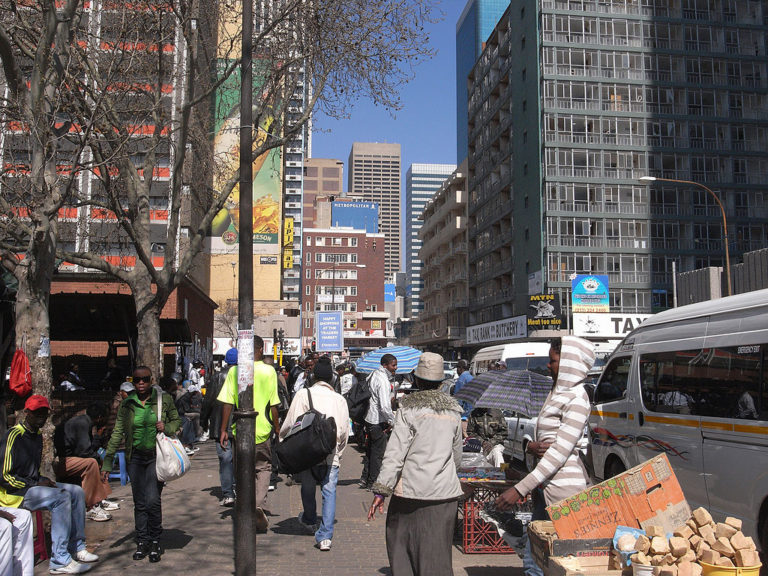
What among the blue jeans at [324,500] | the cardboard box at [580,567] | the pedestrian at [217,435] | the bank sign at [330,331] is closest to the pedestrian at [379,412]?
the pedestrian at [217,435]

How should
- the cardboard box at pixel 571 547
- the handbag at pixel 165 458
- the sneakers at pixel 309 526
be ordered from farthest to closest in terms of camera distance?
the sneakers at pixel 309 526 < the handbag at pixel 165 458 < the cardboard box at pixel 571 547

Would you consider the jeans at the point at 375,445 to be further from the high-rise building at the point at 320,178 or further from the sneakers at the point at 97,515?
the high-rise building at the point at 320,178

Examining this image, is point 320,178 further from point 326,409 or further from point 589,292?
point 326,409

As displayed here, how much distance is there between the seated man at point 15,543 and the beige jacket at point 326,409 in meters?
2.69

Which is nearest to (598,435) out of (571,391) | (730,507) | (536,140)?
(730,507)

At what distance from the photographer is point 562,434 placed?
4.82m

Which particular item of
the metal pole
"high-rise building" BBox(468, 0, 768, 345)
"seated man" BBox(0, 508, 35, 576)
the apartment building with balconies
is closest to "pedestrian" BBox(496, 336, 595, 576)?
the metal pole

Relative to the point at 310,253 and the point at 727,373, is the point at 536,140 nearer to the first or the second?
the point at 727,373

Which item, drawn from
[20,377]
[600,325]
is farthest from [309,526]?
[600,325]

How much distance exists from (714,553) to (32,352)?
27.8 ft

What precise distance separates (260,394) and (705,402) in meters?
4.90

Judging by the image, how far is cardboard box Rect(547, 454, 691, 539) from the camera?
436 centimetres

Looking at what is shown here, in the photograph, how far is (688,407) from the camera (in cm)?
760

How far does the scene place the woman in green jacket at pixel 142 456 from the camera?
A: 700cm
